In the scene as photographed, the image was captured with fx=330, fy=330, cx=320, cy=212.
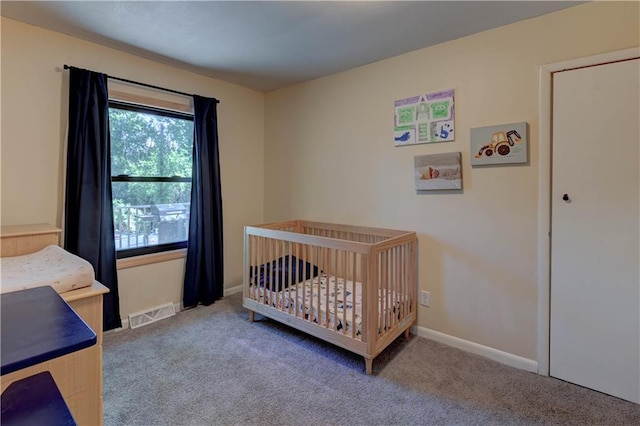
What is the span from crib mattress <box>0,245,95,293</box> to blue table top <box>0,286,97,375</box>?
1.36 feet

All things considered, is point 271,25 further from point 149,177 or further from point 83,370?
point 83,370

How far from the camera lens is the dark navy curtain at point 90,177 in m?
2.41

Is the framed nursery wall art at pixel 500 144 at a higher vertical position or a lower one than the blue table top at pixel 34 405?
higher

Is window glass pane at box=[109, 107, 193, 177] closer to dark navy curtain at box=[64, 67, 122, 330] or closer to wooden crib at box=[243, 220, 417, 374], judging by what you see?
dark navy curtain at box=[64, 67, 122, 330]

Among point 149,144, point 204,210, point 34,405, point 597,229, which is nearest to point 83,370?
point 34,405

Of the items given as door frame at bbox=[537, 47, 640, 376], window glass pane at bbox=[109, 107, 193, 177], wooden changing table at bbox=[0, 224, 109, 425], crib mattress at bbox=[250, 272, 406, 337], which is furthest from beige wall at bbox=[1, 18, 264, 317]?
door frame at bbox=[537, 47, 640, 376]

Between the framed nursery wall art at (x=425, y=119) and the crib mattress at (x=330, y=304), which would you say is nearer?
the crib mattress at (x=330, y=304)

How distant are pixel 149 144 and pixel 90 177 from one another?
2.12 ft

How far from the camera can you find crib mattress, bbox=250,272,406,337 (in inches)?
88.0

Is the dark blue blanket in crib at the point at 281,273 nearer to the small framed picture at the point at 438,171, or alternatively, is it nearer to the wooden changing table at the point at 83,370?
the small framed picture at the point at 438,171

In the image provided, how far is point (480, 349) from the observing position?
2369 mm

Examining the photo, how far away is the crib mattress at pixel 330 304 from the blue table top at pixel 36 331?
4.99 feet

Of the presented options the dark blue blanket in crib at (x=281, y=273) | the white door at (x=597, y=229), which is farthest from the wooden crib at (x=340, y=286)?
the white door at (x=597, y=229)

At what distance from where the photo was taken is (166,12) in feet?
6.73
